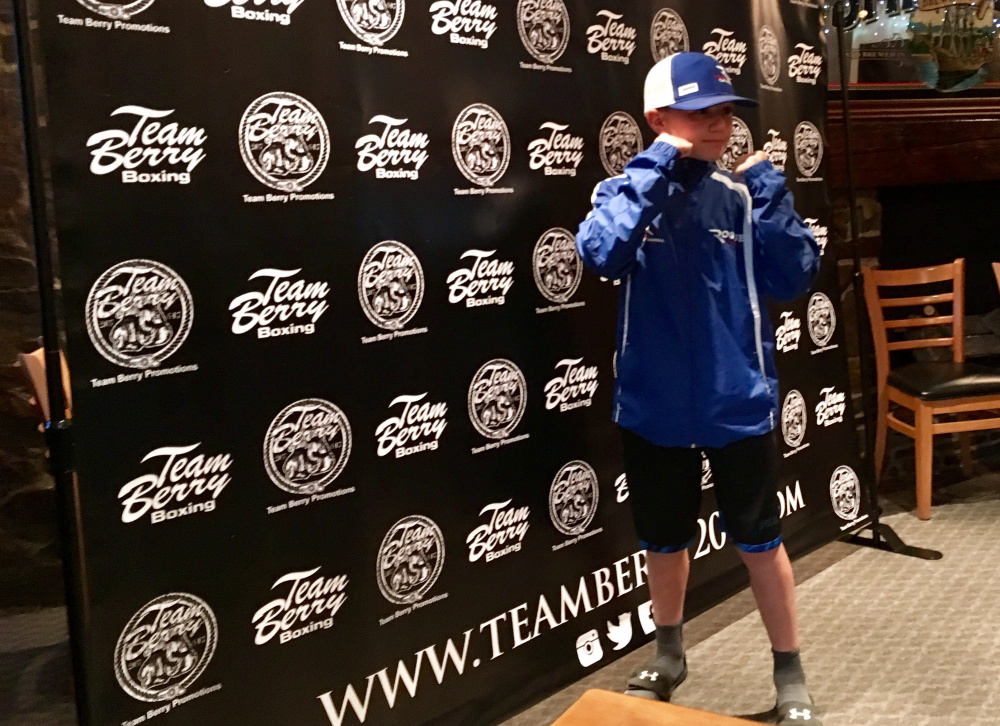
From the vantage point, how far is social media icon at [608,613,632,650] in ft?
7.72

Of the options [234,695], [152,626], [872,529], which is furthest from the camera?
[872,529]

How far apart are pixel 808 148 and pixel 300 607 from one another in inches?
90.3

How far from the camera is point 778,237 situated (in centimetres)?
188

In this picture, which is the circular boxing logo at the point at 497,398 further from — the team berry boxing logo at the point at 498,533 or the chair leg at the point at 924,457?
the chair leg at the point at 924,457

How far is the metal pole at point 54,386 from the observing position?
1.27 metres

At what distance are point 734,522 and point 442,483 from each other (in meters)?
0.69

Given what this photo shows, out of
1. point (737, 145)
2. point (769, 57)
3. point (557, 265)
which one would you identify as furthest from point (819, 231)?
point (557, 265)

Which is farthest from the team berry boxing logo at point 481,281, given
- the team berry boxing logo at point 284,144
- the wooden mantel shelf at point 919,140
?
the wooden mantel shelf at point 919,140

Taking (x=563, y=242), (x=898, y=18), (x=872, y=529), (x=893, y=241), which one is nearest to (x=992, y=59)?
(x=898, y=18)

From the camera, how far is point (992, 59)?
393 cm

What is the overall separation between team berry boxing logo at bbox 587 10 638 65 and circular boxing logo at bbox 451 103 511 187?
0.42 metres

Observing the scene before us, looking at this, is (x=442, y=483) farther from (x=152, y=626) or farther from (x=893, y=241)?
(x=893, y=241)

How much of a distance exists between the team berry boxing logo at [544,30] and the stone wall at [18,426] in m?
1.83

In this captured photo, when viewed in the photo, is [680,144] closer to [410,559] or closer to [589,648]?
[410,559]
